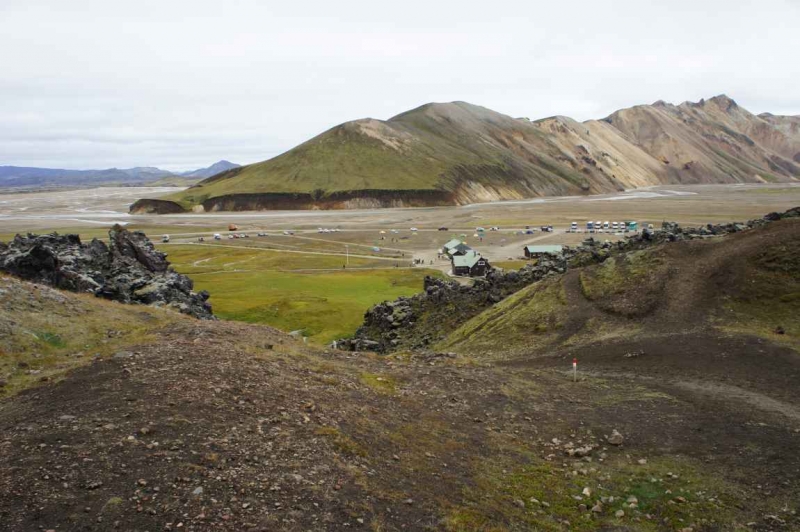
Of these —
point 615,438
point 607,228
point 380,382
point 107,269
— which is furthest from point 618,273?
point 607,228

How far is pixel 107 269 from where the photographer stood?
145 feet

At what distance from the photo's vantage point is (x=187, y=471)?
38.7 ft

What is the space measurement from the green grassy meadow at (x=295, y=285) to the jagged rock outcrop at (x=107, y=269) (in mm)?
11610

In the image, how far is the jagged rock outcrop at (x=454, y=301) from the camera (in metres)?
40.4

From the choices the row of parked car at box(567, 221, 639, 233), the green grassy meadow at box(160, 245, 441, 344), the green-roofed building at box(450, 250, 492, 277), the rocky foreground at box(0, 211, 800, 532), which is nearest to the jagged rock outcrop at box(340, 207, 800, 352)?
the green grassy meadow at box(160, 245, 441, 344)

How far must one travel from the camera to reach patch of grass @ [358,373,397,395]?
20828 millimetres

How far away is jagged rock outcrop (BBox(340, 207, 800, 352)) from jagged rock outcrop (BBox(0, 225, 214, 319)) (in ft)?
45.8

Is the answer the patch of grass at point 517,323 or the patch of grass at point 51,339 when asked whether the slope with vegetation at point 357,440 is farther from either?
the patch of grass at point 517,323

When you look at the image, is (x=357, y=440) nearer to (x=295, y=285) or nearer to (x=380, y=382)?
(x=380, y=382)

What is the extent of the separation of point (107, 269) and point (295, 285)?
38.8 metres

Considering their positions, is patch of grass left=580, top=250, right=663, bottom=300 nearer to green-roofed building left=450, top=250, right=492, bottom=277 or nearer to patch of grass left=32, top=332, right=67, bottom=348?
patch of grass left=32, top=332, right=67, bottom=348

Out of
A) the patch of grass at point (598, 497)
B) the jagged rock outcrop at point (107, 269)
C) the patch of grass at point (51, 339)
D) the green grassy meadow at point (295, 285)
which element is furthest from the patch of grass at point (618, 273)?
the patch of grass at point (51, 339)

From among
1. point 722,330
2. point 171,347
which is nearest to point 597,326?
point 722,330

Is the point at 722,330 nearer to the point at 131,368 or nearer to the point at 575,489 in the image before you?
the point at 575,489
